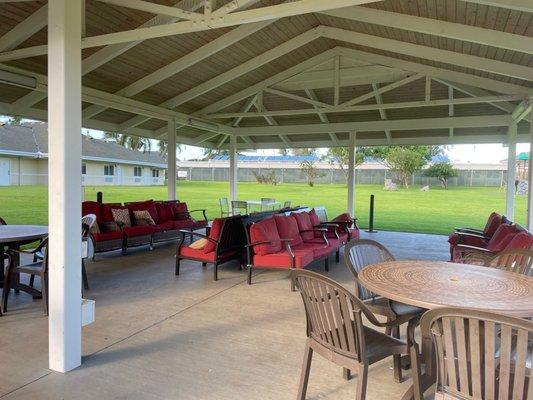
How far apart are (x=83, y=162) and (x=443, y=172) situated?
65.7ft

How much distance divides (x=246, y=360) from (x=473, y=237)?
4693 mm

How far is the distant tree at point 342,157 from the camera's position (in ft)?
79.3

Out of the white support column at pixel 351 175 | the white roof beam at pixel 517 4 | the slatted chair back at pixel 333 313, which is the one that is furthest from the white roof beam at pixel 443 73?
the slatted chair back at pixel 333 313

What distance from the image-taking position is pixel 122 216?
7.33 m

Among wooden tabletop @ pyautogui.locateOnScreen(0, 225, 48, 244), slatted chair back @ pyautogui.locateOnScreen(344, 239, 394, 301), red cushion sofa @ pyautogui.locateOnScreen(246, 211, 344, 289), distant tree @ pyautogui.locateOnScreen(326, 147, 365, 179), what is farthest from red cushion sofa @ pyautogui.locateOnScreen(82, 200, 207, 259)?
distant tree @ pyautogui.locateOnScreen(326, 147, 365, 179)

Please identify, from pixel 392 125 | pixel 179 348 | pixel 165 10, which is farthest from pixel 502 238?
pixel 392 125

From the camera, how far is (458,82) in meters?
8.06

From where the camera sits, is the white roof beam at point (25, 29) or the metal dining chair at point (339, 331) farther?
the white roof beam at point (25, 29)

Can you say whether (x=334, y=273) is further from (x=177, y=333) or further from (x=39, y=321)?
(x=39, y=321)

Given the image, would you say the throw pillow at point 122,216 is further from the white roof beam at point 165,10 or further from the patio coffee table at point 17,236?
the white roof beam at point 165,10

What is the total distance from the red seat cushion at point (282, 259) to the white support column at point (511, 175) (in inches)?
226

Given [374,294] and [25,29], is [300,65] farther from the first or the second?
[374,294]

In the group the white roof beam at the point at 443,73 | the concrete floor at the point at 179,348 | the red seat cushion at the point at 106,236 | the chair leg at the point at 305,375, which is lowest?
the concrete floor at the point at 179,348

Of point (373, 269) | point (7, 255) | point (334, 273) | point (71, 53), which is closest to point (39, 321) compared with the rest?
point (7, 255)
